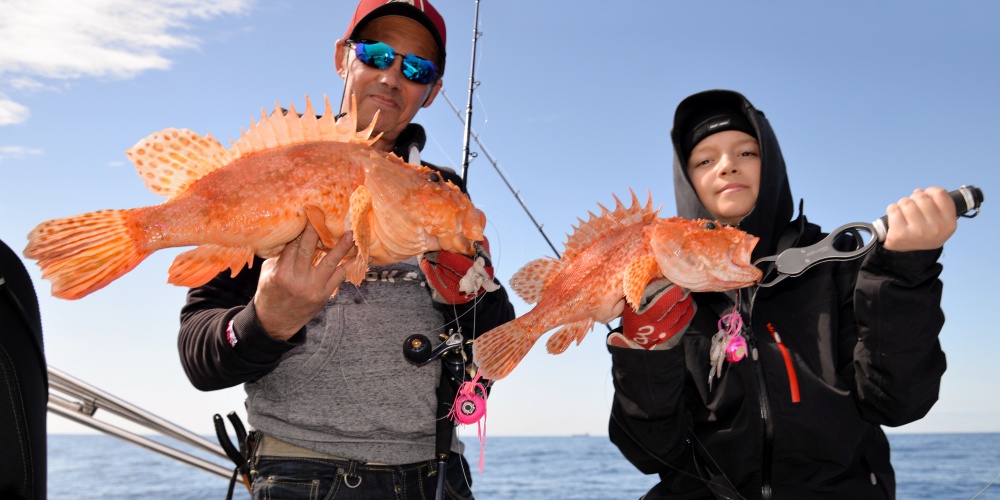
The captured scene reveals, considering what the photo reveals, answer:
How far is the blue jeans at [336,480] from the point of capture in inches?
122

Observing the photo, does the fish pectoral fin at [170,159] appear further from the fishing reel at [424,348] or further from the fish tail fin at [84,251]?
the fishing reel at [424,348]

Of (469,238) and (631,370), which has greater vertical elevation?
(469,238)

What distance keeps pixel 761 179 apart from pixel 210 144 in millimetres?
2779

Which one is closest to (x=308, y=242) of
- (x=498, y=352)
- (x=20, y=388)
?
(x=498, y=352)

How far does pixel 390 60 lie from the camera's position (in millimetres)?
3547

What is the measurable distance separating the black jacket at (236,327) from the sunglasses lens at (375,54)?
50 centimetres

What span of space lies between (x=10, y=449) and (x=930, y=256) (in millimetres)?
3532

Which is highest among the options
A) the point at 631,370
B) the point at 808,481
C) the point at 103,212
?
the point at 103,212

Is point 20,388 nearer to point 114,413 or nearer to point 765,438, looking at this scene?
point 765,438

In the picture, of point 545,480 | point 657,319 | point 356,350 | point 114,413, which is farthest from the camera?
point 545,480

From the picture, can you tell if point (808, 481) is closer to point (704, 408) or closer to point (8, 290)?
point (704, 408)

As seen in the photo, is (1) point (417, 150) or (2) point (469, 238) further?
(1) point (417, 150)

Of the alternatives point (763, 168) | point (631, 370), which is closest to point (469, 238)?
point (631, 370)

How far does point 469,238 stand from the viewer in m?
2.67
